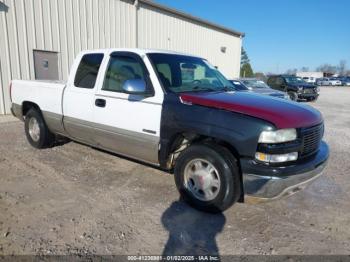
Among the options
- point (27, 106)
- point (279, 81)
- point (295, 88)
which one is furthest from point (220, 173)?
Answer: point (279, 81)

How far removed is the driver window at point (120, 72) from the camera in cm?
425

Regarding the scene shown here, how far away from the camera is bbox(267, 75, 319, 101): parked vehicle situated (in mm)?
17875

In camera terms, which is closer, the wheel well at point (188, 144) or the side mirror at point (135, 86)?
the wheel well at point (188, 144)

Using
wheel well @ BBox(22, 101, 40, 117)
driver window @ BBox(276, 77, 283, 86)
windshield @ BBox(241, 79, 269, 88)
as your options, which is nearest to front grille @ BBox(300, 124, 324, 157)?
wheel well @ BBox(22, 101, 40, 117)

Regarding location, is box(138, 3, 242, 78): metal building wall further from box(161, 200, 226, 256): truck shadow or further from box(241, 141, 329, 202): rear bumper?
box(241, 141, 329, 202): rear bumper

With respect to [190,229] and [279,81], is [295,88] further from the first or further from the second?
[190,229]

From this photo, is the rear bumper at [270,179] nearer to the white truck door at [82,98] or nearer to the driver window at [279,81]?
the white truck door at [82,98]

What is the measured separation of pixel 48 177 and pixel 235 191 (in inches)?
117

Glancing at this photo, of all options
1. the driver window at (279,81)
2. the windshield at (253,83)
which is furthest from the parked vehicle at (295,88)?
the windshield at (253,83)

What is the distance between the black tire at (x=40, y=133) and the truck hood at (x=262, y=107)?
11.2 feet

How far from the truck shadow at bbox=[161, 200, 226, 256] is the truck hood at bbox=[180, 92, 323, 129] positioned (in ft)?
4.38

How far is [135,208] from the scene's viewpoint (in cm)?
374

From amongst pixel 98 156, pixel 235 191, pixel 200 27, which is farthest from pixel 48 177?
pixel 200 27

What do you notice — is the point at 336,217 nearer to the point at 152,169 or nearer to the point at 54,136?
the point at 152,169
